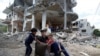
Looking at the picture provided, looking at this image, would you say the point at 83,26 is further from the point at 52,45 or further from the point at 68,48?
the point at 52,45

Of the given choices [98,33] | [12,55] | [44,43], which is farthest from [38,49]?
[98,33]

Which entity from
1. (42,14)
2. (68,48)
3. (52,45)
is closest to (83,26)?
(42,14)

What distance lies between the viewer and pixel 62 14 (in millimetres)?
38500

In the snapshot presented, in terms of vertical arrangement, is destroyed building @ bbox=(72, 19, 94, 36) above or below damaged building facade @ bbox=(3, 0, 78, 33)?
below

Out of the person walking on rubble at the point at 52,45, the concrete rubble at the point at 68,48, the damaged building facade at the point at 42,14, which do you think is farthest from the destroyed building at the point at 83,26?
the person walking on rubble at the point at 52,45

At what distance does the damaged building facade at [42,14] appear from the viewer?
35.1 m

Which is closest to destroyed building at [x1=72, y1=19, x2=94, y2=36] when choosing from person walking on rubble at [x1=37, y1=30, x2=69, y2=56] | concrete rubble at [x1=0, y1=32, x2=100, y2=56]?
concrete rubble at [x1=0, y1=32, x2=100, y2=56]

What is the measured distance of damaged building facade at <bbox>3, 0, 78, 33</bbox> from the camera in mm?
35088

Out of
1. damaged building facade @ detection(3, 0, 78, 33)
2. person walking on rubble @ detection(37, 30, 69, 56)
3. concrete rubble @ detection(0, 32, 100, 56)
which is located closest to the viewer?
person walking on rubble @ detection(37, 30, 69, 56)

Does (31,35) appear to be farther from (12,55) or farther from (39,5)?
(39,5)

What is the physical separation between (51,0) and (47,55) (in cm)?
2900

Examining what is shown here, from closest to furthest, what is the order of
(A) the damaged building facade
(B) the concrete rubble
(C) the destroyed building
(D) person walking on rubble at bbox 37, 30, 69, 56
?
(D) person walking on rubble at bbox 37, 30, 69, 56
(B) the concrete rubble
(A) the damaged building facade
(C) the destroyed building

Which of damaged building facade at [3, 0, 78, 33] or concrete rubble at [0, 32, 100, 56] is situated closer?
concrete rubble at [0, 32, 100, 56]

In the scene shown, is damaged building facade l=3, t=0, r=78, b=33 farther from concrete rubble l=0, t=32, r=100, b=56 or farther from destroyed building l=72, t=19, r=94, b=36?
concrete rubble l=0, t=32, r=100, b=56
